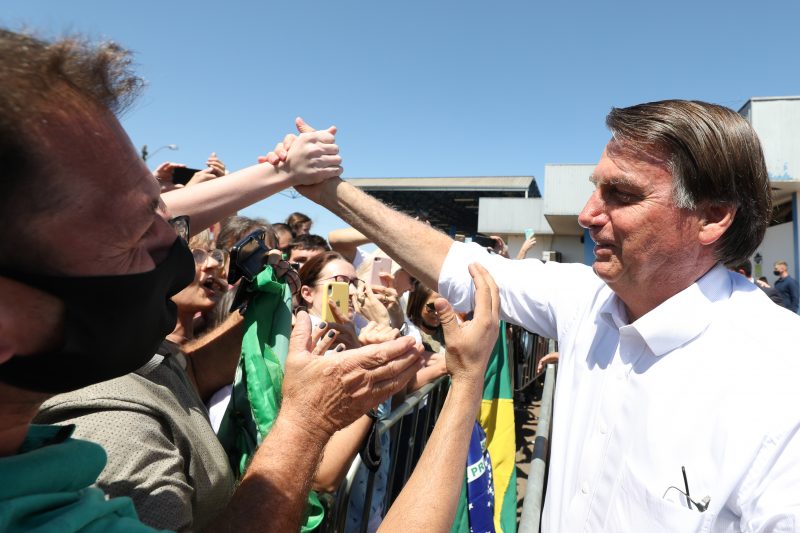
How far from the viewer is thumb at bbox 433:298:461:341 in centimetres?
153

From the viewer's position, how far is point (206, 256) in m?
2.82

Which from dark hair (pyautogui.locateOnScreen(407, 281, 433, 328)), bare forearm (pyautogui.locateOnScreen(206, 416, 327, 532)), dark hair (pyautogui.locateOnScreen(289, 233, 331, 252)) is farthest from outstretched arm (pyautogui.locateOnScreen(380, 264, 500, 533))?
dark hair (pyautogui.locateOnScreen(289, 233, 331, 252))

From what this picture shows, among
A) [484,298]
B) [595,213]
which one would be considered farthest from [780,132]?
[484,298]

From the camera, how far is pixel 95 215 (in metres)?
0.89

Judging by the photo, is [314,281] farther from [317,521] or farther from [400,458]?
[317,521]

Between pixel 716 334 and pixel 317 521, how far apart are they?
1.55 m

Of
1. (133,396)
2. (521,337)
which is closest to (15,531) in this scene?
(133,396)

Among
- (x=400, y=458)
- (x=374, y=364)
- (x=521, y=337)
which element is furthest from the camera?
(x=521, y=337)

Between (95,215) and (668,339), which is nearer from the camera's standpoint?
(95,215)

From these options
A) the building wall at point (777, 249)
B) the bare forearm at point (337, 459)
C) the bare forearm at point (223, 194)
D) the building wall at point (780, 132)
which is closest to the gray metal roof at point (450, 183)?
the building wall at point (777, 249)

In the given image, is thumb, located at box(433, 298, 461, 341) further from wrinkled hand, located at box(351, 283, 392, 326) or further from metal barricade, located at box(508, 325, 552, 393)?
metal barricade, located at box(508, 325, 552, 393)

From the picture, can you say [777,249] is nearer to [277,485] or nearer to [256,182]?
[256,182]

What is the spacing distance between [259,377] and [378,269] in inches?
72.0

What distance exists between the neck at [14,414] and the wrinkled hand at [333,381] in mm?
587
